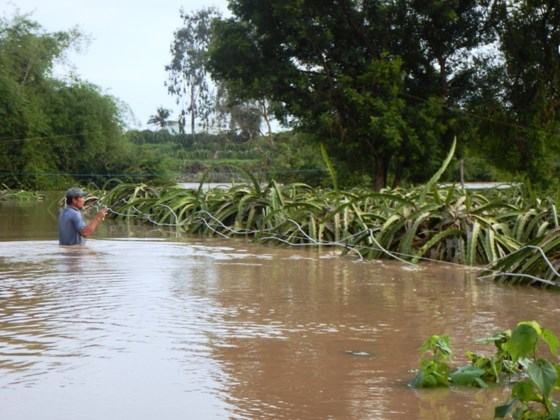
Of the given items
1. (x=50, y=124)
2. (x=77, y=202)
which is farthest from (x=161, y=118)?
(x=77, y=202)

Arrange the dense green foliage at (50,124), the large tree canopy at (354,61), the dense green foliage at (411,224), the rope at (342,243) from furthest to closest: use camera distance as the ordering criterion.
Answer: the dense green foliage at (50,124) → the large tree canopy at (354,61) → the dense green foliage at (411,224) → the rope at (342,243)

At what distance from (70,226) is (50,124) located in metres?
32.1

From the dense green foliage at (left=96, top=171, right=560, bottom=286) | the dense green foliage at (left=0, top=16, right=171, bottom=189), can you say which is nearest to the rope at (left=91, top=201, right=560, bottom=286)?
the dense green foliage at (left=96, top=171, right=560, bottom=286)

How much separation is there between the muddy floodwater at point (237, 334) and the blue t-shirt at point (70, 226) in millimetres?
1125

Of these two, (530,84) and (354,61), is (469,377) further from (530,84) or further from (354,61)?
(354,61)

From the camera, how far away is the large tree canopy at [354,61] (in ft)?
62.0

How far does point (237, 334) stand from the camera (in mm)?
3926

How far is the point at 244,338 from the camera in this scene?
3842mm

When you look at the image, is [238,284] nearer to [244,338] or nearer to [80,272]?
[80,272]

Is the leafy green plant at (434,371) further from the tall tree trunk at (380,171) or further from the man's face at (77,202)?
the tall tree trunk at (380,171)

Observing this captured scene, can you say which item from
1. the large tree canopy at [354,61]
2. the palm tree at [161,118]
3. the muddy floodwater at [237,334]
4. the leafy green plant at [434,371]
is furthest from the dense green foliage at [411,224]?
the palm tree at [161,118]

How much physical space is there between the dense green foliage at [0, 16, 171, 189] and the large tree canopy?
17.2 m

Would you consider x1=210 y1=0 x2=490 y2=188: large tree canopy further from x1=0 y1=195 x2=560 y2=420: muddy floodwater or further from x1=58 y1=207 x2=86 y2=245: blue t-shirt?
x1=0 y1=195 x2=560 y2=420: muddy floodwater

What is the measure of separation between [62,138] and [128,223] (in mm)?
26040
